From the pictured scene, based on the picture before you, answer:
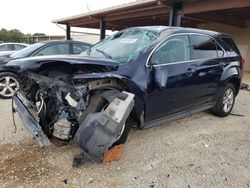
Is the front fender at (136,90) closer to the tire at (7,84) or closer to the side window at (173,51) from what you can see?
the side window at (173,51)

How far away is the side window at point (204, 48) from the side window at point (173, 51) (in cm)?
19

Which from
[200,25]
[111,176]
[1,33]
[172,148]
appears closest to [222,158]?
[172,148]

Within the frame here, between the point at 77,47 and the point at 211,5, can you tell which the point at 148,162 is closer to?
the point at 77,47

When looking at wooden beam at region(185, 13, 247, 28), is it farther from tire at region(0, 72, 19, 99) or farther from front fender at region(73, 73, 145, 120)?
front fender at region(73, 73, 145, 120)

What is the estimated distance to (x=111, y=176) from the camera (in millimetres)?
3109

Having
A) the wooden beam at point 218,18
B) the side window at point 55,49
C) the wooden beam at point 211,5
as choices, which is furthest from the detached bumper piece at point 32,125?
the wooden beam at point 218,18

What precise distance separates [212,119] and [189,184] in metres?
2.63

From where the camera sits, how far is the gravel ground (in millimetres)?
3014

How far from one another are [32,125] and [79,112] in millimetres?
619

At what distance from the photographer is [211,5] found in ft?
32.8

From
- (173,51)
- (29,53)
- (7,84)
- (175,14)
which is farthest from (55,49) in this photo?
(175,14)

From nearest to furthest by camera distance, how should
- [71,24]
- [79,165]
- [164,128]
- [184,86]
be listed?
[79,165]
[184,86]
[164,128]
[71,24]

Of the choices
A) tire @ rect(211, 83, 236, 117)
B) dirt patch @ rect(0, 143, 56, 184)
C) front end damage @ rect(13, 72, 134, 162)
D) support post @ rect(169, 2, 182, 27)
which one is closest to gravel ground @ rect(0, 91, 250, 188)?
dirt patch @ rect(0, 143, 56, 184)

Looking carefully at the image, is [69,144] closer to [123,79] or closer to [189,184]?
[123,79]
